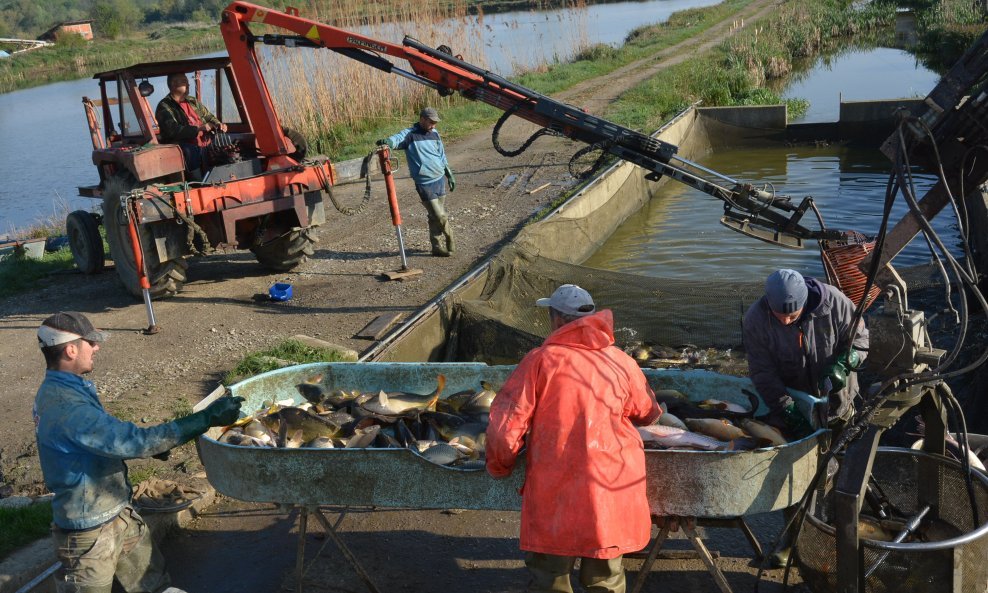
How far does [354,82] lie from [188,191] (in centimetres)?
1097

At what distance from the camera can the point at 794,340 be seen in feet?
16.8

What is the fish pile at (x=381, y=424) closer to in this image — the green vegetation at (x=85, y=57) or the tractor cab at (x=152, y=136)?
the tractor cab at (x=152, y=136)

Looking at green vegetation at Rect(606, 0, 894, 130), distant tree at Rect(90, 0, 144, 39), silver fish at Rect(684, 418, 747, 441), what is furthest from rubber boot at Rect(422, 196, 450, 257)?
distant tree at Rect(90, 0, 144, 39)

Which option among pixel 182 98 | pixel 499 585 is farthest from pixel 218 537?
pixel 182 98

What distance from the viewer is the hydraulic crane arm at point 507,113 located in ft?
23.0

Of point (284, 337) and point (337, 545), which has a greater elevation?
point (337, 545)

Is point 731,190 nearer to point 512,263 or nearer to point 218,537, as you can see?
point 512,263

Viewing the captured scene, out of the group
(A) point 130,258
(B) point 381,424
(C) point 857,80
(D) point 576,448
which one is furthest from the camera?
(C) point 857,80

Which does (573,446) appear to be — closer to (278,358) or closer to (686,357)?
(686,357)

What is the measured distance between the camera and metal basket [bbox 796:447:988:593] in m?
4.01

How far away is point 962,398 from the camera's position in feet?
22.9

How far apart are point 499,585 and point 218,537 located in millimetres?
1922

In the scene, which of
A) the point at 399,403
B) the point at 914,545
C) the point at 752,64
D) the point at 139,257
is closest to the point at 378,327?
the point at 139,257

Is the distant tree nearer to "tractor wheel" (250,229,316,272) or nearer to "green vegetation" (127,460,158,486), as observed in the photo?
"tractor wheel" (250,229,316,272)
